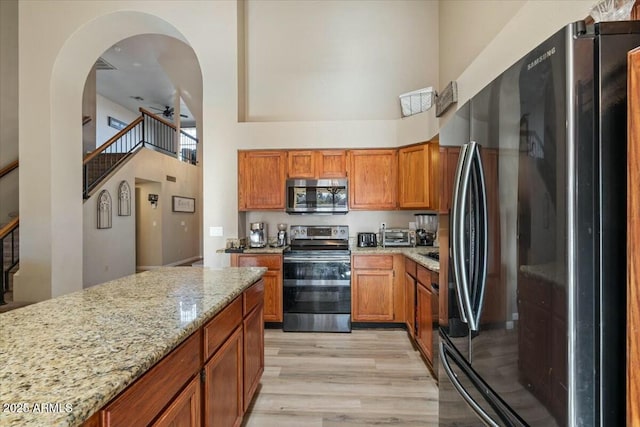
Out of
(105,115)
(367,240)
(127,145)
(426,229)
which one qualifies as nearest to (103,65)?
(127,145)

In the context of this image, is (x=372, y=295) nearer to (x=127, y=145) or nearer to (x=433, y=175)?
(x=433, y=175)

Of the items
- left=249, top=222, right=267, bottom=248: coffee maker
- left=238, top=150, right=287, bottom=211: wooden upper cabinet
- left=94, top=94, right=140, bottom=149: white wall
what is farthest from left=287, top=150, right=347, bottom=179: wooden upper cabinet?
left=94, top=94, right=140, bottom=149: white wall

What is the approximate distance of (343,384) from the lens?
257cm

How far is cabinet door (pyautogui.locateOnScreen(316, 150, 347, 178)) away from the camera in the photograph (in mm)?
4105

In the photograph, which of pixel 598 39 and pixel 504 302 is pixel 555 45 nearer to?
pixel 598 39

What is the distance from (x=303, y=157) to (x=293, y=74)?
4.28ft

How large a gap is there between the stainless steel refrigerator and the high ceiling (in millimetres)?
6771

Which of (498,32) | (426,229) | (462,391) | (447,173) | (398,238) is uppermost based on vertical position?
(498,32)

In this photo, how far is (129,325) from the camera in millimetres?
1186

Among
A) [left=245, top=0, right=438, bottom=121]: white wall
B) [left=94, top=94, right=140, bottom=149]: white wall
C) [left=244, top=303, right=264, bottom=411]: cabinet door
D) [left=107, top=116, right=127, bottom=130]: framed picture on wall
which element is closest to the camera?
[left=244, top=303, right=264, bottom=411]: cabinet door

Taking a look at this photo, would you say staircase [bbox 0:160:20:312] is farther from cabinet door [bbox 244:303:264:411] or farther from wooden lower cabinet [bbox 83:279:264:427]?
wooden lower cabinet [bbox 83:279:264:427]

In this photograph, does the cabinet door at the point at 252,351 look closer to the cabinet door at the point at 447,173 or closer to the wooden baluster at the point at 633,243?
the cabinet door at the point at 447,173

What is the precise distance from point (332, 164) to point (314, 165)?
0.77 feet

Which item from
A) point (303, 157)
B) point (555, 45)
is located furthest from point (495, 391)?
point (303, 157)
